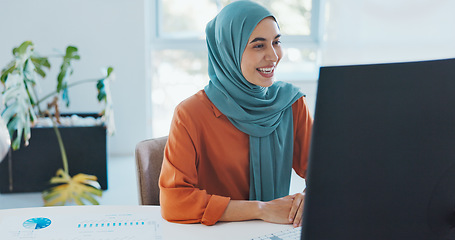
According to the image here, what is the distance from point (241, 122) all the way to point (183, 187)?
27 centimetres

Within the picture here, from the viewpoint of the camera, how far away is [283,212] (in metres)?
1.11

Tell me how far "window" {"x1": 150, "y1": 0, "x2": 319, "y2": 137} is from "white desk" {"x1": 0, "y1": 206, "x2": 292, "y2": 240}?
2.12 m

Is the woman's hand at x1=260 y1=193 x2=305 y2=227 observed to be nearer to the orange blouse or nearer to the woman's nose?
the orange blouse

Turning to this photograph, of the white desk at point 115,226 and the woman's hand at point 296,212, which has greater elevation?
the woman's hand at point 296,212

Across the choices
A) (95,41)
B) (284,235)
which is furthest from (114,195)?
(284,235)

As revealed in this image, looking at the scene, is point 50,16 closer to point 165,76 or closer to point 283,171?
point 165,76

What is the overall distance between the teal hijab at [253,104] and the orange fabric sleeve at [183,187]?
0.14m

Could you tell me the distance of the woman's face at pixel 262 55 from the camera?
1333 millimetres

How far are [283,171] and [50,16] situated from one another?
2.15 metres

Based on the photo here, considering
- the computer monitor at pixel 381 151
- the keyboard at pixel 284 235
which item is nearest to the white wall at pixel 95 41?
the keyboard at pixel 284 235

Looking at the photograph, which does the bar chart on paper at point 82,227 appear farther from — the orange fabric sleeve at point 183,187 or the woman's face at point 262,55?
the woman's face at point 262,55

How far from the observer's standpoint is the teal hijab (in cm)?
132

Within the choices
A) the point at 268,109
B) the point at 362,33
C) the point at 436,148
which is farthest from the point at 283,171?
the point at 362,33

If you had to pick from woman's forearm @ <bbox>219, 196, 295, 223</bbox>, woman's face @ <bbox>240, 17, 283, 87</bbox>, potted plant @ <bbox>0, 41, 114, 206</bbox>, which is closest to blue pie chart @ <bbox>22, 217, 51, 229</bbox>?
woman's forearm @ <bbox>219, 196, 295, 223</bbox>
